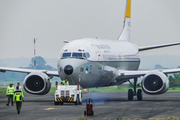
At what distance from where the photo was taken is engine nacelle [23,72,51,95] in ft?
123

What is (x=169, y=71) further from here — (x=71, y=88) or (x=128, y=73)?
(x=71, y=88)

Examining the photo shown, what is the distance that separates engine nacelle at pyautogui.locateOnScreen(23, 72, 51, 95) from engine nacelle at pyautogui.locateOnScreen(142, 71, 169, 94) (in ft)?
26.7

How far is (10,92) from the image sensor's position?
35344 millimetres

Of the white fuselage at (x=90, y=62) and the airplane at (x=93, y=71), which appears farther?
the airplane at (x=93, y=71)

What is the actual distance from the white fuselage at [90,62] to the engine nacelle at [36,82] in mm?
3507

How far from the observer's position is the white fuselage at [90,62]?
111 ft

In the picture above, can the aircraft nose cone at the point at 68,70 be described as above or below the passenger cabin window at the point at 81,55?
below

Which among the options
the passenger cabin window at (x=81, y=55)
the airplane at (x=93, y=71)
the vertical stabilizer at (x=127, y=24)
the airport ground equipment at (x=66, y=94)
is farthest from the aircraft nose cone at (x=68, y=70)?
the vertical stabilizer at (x=127, y=24)

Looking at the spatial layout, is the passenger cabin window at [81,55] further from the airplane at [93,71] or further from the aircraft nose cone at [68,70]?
the aircraft nose cone at [68,70]

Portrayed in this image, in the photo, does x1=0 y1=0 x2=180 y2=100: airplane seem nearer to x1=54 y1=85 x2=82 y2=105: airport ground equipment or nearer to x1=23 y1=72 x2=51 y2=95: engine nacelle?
x1=23 y1=72 x2=51 y2=95: engine nacelle

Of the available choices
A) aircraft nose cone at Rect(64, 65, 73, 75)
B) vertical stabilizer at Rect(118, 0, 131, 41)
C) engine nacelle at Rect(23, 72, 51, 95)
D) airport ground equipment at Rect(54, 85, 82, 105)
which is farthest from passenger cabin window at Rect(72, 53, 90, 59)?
vertical stabilizer at Rect(118, 0, 131, 41)

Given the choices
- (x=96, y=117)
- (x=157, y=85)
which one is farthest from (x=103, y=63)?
(x=96, y=117)

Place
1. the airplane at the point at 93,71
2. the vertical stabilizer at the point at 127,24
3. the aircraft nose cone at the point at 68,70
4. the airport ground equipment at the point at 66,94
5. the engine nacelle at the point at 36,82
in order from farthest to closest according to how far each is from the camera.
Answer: the vertical stabilizer at the point at 127,24 → the engine nacelle at the point at 36,82 → the airplane at the point at 93,71 → the aircraft nose cone at the point at 68,70 → the airport ground equipment at the point at 66,94

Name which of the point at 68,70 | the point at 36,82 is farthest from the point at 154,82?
the point at 36,82
